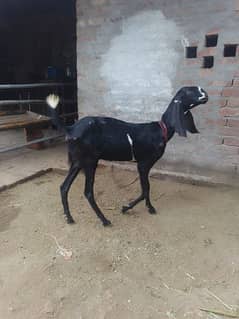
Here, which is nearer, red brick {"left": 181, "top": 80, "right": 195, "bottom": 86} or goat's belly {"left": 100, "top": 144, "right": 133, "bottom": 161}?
goat's belly {"left": 100, "top": 144, "right": 133, "bottom": 161}

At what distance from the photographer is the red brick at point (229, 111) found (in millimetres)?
3549

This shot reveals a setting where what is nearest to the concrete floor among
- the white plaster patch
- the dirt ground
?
the dirt ground

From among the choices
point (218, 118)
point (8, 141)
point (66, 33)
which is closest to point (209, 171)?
point (218, 118)

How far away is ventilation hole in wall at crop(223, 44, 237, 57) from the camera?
11.3ft

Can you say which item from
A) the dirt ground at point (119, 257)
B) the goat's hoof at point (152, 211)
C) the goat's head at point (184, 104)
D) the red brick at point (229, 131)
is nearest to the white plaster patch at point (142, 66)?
the red brick at point (229, 131)

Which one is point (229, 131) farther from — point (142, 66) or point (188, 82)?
point (142, 66)

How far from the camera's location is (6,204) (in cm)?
336

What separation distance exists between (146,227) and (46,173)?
200 centimetres

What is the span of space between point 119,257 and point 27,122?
3318mm

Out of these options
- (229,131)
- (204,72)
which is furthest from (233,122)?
(204,72)

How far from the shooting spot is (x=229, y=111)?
3.58 metres

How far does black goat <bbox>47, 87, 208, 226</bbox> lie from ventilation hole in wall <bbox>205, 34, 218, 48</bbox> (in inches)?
39.0

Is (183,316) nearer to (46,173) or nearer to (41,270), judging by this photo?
(41,270)

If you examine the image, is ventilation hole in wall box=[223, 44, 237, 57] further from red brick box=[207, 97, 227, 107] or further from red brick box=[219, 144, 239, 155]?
red brick box=[219, 144, 239, 155]
